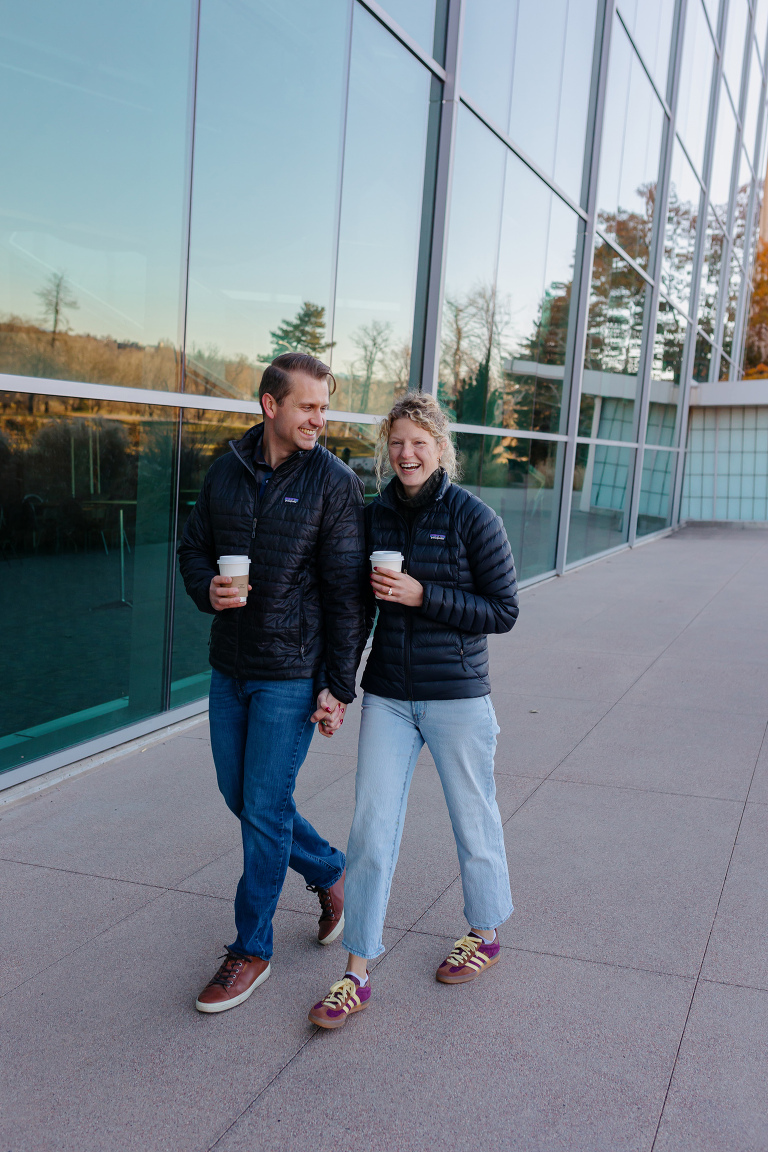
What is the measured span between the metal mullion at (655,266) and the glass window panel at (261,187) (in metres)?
12.8

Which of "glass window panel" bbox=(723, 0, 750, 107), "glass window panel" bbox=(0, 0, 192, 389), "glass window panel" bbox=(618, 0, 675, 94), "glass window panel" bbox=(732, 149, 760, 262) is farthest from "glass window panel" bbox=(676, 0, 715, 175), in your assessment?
"glass window panel" bbox=(0, 0, 192, 389)

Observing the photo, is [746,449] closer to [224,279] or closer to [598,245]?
[598,245]

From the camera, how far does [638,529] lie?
21.0m

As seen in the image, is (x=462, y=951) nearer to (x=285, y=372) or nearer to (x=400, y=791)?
(x=400, y=791)

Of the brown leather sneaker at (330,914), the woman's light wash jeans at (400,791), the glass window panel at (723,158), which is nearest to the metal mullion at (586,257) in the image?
the glass window panel at (723,158)

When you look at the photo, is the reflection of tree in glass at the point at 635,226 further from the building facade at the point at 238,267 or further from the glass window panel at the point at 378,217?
the glass window panel at the point at 378,217

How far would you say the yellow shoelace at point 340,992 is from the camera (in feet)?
9.73

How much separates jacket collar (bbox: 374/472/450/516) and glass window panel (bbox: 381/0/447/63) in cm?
652

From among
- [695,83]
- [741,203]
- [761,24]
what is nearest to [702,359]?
[741,203]

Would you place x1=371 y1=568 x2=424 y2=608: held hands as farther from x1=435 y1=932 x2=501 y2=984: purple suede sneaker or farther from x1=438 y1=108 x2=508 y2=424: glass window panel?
x1=438 y1=108 x2=508 y2=424: glass window panel

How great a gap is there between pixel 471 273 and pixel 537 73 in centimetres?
308

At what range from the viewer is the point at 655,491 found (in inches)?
894

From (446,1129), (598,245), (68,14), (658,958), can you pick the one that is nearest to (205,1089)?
(446,1129)

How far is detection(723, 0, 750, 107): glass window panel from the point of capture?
23641 mm
